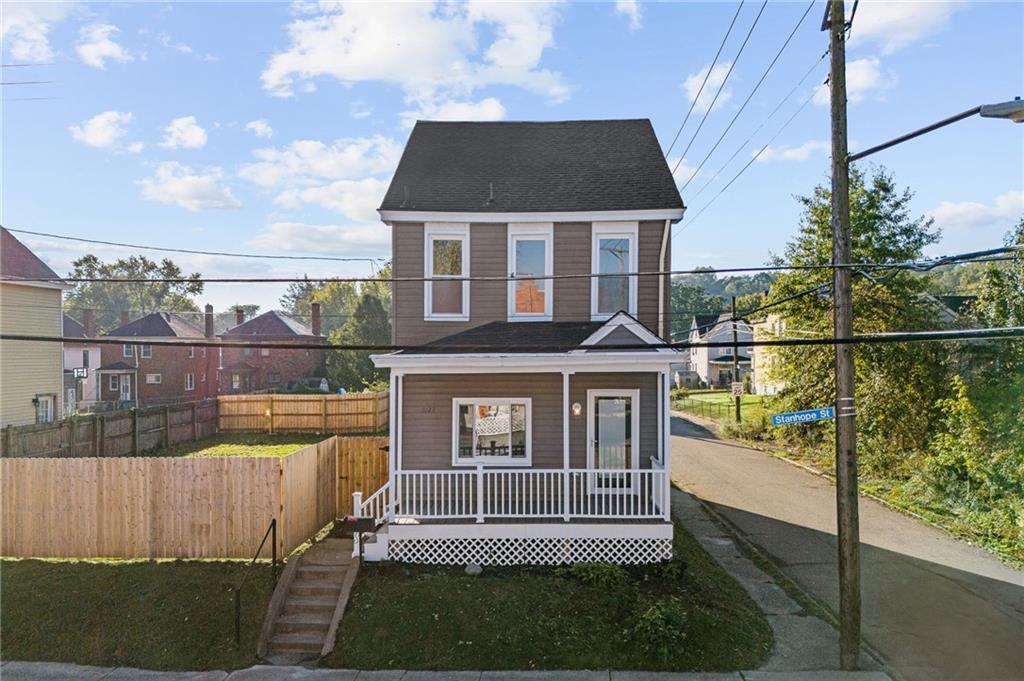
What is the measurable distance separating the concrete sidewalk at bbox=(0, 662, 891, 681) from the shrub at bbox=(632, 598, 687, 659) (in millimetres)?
360

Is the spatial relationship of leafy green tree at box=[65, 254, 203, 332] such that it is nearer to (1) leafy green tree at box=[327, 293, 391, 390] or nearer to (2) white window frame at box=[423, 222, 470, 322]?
(1) leafy green tree at box=[327, 293, 391, 390]

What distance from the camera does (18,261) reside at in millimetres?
21062

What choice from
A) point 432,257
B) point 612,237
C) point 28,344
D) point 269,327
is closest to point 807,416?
point 612,237

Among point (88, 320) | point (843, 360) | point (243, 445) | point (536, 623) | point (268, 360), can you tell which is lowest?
point (536, 623)

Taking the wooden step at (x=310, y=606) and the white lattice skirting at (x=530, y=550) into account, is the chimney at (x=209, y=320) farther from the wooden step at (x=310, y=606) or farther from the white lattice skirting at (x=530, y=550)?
the wooden step at (x=310, y=606)

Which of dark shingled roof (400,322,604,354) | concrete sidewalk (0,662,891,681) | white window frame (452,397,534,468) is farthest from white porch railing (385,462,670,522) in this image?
concrete sidewalk (0,662,891,681)

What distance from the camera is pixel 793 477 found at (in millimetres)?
19469

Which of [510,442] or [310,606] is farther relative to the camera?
[510,442]

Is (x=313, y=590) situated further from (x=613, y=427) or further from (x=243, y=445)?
(x=243, y=445)

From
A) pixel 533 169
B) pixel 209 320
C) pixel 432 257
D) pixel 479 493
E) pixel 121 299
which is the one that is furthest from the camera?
pixel 121 299

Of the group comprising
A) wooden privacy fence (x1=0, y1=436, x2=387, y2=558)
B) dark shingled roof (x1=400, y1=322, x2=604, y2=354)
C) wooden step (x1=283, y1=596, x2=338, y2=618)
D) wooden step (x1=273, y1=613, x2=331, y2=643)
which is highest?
dark shingled roof (x1=400, y1=322, x2=604, y2=354)

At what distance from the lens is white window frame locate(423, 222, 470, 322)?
1227 centimetres

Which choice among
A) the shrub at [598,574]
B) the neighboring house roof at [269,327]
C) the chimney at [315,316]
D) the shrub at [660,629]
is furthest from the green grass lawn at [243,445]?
the neighboring house roof at [269,327]

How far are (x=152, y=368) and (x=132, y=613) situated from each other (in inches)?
1372
